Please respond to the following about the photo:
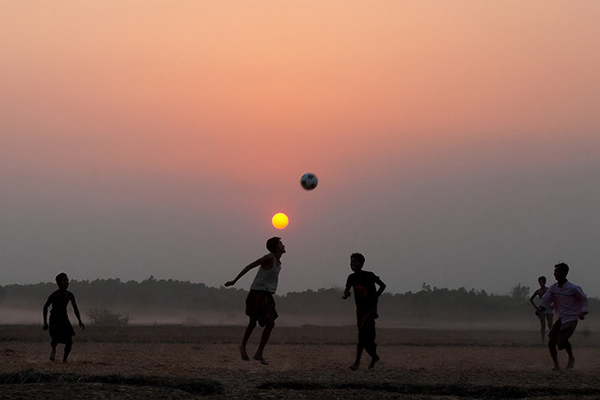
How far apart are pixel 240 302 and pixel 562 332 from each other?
9320 cm

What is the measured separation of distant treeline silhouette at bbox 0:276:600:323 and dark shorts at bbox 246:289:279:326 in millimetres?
65347

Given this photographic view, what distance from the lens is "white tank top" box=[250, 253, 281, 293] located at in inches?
701

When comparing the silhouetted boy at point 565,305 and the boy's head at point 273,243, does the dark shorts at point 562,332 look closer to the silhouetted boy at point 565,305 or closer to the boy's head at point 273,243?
the silhouetted boy at point 565,305

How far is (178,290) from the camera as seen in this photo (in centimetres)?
12000

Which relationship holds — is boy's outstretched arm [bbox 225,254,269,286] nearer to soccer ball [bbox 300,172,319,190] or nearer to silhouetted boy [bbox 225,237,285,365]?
silhouetted boy [bbox 225,237,285,365]

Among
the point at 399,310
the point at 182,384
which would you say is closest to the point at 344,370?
the point at 182,384

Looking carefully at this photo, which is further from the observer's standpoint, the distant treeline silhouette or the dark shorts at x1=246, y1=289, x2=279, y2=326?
the distant treeline silhouette

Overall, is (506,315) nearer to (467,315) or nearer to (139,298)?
(467,315)

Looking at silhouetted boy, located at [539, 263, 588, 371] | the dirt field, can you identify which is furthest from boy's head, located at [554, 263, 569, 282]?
the dirt field

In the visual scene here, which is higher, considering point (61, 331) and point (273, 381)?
point (61, 331)

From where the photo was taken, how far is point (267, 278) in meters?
17.8

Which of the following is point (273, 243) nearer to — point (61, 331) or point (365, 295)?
point (365, 295)

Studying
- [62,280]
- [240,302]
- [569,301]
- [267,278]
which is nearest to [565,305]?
[569,301]

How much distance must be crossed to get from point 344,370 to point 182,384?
3709 millimetres
